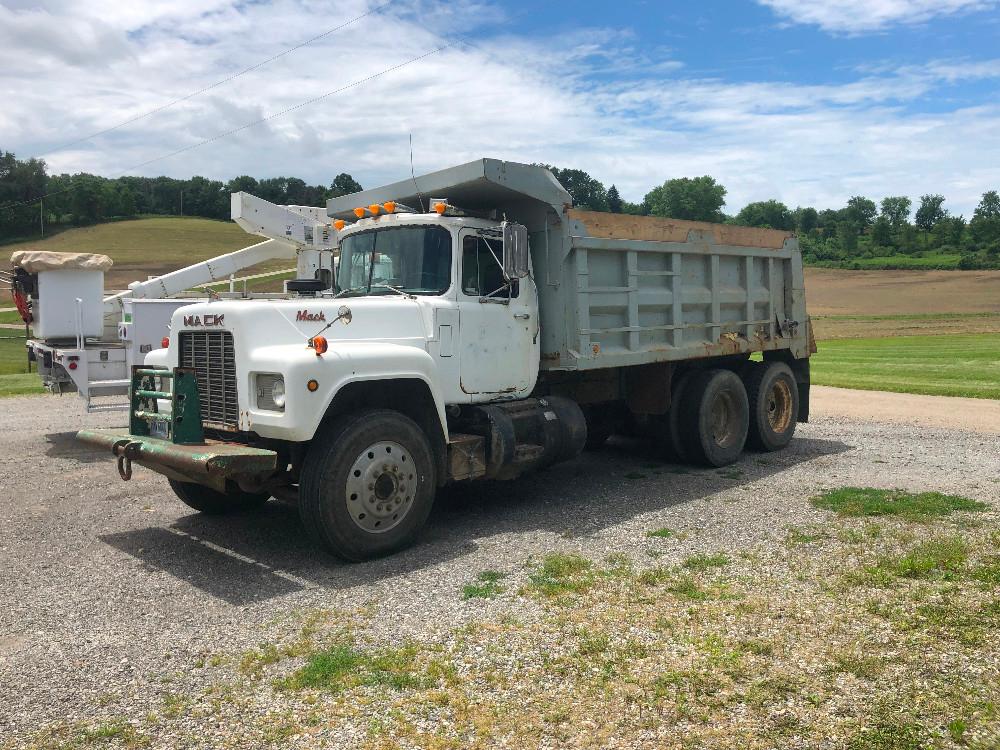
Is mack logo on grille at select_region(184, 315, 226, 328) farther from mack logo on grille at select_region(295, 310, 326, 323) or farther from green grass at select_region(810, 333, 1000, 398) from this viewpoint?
green grass at select_region(810, 333, 1000, 398)

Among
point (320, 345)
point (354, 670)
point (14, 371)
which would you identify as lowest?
point (354, 670)

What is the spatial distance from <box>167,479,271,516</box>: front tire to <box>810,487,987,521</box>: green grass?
17.2ft

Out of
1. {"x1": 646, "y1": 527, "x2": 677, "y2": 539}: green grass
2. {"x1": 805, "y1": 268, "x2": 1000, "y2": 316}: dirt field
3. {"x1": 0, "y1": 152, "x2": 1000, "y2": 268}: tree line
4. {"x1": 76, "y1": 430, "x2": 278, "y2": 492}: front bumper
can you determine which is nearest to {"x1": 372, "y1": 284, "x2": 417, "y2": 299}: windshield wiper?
{"x1": 76, "y1": 430, "x2": 278, "y2": 492}: front bumper

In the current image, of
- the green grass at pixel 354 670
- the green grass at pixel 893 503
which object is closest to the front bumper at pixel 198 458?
the green grass at pixel 354 670

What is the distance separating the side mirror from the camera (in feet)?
24.4

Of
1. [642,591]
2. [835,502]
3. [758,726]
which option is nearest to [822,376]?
[835,502]

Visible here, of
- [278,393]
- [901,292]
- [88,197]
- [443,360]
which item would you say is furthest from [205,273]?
[88,197]

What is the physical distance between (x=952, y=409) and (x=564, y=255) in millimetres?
9820

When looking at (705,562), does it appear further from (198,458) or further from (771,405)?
(771,405)

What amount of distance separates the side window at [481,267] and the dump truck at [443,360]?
0.06 ft

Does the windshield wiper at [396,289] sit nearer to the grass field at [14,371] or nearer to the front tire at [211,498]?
the front tire at [211,498]

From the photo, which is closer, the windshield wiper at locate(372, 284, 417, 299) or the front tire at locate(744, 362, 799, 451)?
the windshield wiper at locate(372, 284, 417, 299)

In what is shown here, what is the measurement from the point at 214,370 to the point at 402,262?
1878 mm

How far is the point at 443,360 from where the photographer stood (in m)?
7.25
